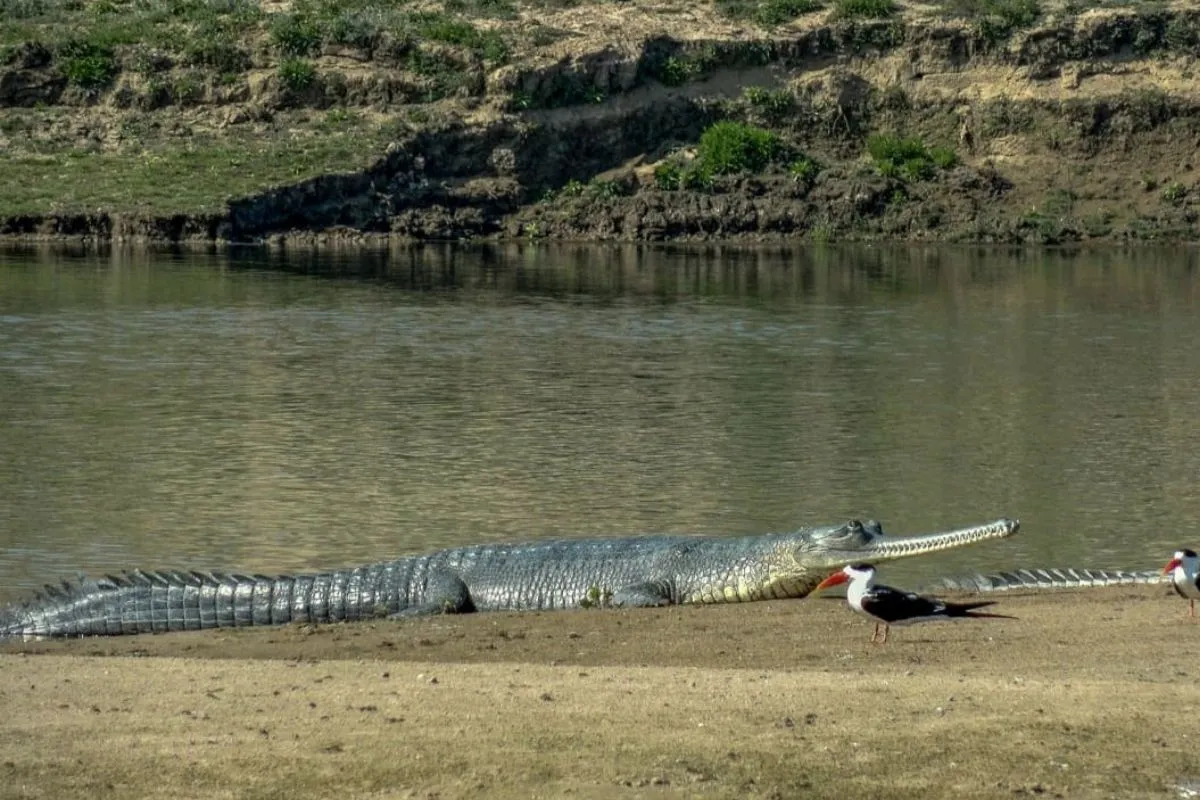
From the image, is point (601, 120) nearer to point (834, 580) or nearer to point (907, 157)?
point (907, 157)

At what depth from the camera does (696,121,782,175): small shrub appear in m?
44.0

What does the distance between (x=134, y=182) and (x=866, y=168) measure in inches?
601

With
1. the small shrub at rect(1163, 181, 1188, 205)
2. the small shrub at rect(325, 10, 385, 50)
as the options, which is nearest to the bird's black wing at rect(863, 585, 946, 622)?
the small shrub at rect(1163, 181, 1188, 205)

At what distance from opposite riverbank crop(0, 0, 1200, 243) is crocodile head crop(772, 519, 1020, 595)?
29.9 meters

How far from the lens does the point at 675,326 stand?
26531 millimetres

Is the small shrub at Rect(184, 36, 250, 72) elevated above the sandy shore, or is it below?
above

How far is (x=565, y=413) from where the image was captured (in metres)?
18.5

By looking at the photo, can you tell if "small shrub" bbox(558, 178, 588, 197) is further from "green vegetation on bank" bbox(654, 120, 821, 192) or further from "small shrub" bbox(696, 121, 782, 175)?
"small shrub" bbox(696, 121, 782, 175)

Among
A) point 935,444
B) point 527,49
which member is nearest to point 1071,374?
point 935,444

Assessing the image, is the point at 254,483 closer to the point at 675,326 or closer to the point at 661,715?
the point at 661,715

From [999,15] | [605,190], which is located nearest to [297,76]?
[605,190]

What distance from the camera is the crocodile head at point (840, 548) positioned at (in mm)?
10000

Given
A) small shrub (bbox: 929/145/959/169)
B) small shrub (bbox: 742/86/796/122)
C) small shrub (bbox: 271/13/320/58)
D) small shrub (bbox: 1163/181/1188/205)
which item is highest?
small shrub (bbox: 271/13/320/58)

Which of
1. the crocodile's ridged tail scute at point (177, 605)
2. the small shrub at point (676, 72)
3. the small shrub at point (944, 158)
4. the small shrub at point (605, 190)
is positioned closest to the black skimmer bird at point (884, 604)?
the crocodile's ridged tail scute at point (177, 605)
